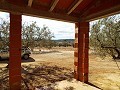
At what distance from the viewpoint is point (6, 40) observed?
10.9m

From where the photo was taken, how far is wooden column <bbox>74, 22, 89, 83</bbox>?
7402 mm

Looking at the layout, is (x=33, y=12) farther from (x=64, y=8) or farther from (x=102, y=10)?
(x=102, y=10)

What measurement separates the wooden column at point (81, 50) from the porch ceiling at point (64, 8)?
482 mm

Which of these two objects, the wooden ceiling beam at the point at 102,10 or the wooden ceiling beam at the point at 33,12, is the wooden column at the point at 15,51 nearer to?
the wooden ceiling beam at the point at 33,12

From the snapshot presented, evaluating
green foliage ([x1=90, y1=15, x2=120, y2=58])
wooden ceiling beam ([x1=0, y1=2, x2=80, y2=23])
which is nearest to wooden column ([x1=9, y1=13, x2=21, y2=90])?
wooden ceiling beam ([x1=0, y1=2, x2=80, y2=23])

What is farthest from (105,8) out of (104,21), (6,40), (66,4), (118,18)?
(6,40)

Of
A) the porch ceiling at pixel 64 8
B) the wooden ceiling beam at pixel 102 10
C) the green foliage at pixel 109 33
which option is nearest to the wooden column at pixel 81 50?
the porch ceiling at pixel 64 8

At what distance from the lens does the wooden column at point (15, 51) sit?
18.7 feet

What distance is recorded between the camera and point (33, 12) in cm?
591

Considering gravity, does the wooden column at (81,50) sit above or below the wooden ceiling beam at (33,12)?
below

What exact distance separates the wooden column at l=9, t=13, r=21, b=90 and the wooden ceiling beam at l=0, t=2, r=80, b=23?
0.29 metres

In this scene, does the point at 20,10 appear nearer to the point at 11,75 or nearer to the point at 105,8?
the point at 11,75

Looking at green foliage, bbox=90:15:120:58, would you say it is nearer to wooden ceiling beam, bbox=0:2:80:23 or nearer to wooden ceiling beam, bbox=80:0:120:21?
wooden ceiling beam, bbox=80:0:120:21

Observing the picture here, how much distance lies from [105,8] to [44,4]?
2578 mm
